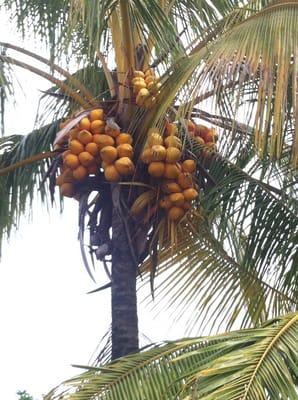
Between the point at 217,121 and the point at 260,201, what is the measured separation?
69 centimetres

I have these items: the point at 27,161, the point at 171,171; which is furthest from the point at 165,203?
the point at 27,161

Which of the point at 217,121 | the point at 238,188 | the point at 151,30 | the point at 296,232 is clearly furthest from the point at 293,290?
the point at 151,30

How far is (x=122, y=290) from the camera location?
6109mm

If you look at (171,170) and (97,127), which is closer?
(171,170)

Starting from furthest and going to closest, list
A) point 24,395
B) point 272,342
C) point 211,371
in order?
1. point 24,395
2. point 272,342
3. point 211,371

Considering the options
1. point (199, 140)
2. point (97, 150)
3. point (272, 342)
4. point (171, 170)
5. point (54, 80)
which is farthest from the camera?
point (54, 80)

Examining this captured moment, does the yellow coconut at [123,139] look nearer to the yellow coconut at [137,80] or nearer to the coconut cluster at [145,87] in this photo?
the coconut cluster at [145,87]

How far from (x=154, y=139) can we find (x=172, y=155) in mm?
148

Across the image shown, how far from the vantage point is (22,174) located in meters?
7.23

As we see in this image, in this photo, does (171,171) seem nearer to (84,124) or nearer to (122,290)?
(84,124)

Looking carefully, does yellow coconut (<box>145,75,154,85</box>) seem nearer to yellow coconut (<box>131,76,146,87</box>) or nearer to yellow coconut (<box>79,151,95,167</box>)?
yellow coconut (<box>131,76,146,87</box>)

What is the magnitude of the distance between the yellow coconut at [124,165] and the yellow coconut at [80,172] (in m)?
0.24

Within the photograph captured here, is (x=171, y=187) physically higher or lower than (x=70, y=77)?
lower

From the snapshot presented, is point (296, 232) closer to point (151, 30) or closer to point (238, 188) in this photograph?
point (238, 188)
